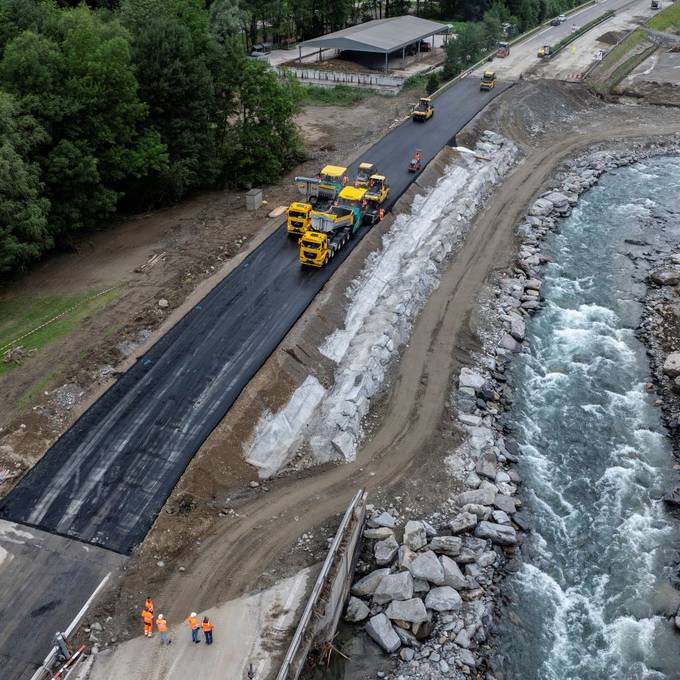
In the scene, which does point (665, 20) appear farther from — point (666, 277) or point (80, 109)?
point (80, 109)

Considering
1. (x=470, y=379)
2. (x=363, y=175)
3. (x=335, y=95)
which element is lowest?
(x=470, y=379)

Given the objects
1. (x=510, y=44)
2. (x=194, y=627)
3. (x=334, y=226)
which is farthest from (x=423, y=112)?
(x=194, y=627)

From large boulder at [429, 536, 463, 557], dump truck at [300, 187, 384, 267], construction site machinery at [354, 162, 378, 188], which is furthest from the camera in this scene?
construction site machinery at [354, 162, 378, 188]

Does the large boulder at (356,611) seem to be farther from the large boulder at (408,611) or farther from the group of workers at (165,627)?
the group of workers at (165,627)

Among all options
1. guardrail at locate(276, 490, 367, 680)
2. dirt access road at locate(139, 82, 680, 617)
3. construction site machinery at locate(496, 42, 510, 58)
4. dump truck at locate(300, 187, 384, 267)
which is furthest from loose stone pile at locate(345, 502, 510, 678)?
construction site machinery at locate(496, 42, 510, 58)

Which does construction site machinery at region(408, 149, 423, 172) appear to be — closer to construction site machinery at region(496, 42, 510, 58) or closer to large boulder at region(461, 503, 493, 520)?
large boulder at region(461, 503, 493, 520)

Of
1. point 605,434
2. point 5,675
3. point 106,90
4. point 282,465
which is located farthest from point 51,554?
point 106,90

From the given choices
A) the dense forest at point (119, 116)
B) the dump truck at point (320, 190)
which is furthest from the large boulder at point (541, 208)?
the dense forest at point (119, 116)
